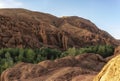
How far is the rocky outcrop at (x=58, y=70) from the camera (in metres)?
14.4

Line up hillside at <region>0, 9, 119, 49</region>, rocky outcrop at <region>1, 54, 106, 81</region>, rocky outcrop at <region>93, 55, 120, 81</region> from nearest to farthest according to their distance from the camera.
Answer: rocky outcrop at <region>93, 55, 120, 81</region>
rocky outcrop at <region>1, 54, 106, 81</region>
hillside at <region>0, 9, 119, 49</region>

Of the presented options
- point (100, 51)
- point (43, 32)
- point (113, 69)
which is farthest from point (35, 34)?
point (113, 69)

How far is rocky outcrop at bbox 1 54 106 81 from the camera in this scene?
14383 millimetres

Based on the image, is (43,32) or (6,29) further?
(43,32)

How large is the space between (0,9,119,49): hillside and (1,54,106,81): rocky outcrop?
52.4 metres

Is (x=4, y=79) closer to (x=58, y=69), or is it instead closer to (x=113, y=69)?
(x=58, y=69)

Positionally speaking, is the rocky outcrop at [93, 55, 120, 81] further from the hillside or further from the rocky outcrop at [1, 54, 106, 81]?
the hillside

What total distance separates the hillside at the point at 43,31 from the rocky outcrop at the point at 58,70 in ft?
172

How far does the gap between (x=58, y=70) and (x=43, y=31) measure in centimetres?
6732

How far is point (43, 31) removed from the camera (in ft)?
273

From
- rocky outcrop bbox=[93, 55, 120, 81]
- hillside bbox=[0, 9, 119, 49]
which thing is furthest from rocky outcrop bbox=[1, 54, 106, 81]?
hillside bbox=[0, 9, 119, 49]

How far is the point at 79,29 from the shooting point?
89.7 meters

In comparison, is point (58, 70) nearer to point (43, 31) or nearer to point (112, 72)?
point (112, 72)

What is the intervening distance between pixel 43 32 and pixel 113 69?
76244 mm
